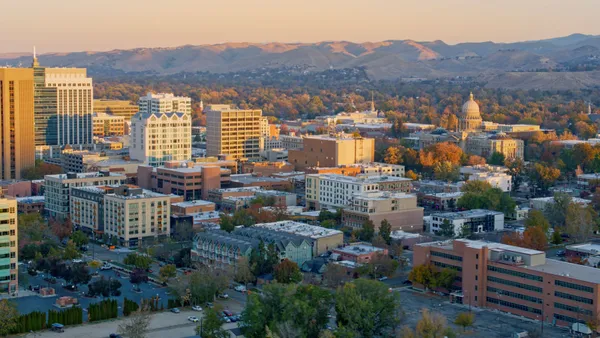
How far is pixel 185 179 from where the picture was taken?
4312 cm

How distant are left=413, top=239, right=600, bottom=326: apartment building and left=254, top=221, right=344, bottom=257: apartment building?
484cm

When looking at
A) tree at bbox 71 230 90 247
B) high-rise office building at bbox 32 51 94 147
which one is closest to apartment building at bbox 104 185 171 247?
tree at bbox 71 230 90 247

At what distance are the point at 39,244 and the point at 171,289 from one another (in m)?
6.37

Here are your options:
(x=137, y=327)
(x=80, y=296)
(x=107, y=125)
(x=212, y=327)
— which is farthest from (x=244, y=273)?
(x=107, y=125)

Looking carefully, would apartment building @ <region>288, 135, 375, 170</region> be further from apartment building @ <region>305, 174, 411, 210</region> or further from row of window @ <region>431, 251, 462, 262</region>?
row of window @ <region>431, 251, 462, 262</region>

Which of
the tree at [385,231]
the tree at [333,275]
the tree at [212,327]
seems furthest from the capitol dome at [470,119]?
the tree at [212,327]

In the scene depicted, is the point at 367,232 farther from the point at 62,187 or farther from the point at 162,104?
the point at 162,104

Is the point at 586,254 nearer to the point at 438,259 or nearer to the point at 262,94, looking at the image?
the point at 438,259

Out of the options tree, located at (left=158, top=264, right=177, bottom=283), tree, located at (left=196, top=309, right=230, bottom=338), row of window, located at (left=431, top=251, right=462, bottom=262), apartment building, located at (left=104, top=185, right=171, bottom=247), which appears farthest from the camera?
apartment building, located at (left=104, top=185, right=171, bottom=247)

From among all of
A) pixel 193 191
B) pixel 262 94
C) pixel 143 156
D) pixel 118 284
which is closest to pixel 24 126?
pixel 143 156

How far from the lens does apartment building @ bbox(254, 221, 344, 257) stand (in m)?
32.0

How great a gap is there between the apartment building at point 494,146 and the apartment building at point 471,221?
19.7 m

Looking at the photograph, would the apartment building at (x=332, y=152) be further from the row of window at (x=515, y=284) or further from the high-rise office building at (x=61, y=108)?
the row of window at (x=515, y=284)

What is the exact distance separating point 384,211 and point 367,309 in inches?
570
